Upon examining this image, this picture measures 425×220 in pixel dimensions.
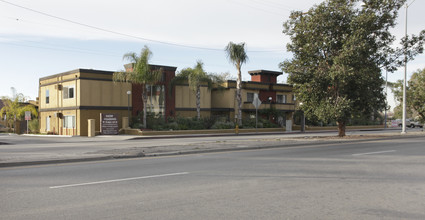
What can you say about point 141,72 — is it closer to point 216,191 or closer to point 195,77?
point 195,77

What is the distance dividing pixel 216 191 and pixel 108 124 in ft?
88.2

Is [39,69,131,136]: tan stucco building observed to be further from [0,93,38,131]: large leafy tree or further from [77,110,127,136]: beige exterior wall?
[0,93,38,131]: large leafy tree

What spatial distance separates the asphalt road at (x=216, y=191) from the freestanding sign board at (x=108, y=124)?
2154 centimetres

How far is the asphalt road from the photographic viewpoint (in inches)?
216

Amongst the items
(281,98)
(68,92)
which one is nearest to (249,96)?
(281,98)

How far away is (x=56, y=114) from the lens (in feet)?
120

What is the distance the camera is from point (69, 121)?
35.3 meters

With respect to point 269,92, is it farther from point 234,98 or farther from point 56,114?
point 56,114

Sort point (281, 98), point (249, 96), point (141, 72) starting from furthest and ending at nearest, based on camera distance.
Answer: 1. point (281, 98)
2. point (249, 96)
3. point (141, 72)

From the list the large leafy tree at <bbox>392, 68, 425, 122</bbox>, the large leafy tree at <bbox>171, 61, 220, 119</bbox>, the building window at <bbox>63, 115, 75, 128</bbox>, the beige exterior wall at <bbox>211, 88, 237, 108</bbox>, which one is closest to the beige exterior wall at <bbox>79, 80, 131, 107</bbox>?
the building window at <bbox>63, 115, 75, 128</bbox>

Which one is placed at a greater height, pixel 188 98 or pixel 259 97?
pixel 259 97

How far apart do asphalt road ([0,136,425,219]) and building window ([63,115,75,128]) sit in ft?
84.1

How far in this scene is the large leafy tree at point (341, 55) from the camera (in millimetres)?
21219

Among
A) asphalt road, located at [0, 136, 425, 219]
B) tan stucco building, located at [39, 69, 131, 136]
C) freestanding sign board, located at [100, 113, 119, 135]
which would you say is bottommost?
asphalt road, located at [0, 136, 425, 219]
